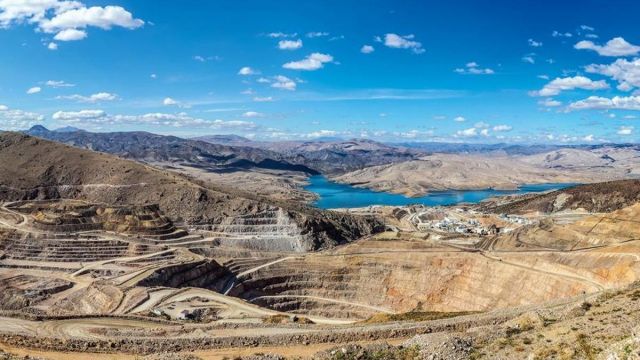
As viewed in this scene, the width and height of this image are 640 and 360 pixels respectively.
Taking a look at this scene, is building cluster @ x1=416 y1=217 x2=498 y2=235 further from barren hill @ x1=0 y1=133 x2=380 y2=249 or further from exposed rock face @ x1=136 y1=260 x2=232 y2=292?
exposed rock face @ x1=136 y1=260 x2=232 y2=292

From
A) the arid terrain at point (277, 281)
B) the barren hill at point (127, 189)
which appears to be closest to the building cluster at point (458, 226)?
the arid terrain at point (277, 281)

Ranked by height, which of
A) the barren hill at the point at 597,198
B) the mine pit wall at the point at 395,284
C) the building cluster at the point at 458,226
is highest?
the barren hill at the point at 597,198

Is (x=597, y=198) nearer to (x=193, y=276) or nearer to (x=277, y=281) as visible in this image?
(x=277, y=281)

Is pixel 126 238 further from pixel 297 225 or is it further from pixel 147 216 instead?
pixel 297 225

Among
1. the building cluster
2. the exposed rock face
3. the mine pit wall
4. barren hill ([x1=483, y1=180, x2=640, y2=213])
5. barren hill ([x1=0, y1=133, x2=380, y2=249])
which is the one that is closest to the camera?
the mine pit wall

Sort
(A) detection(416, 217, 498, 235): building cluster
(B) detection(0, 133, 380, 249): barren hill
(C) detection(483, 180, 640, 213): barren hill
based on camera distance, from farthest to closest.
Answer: (C) detection(483, 180, 640, 213): barren hill < (A) detection(416, 217, 498, 235): building cluster < (B) detection(0, 133, 380, 249): barren hill

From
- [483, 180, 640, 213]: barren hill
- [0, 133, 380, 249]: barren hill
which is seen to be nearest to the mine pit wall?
[0, 133, 380, 249]: barren hill

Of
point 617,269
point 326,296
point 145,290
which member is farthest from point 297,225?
point 617,269

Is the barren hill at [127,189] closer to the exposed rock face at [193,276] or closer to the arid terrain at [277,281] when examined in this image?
the arid terrain at [277,281]
